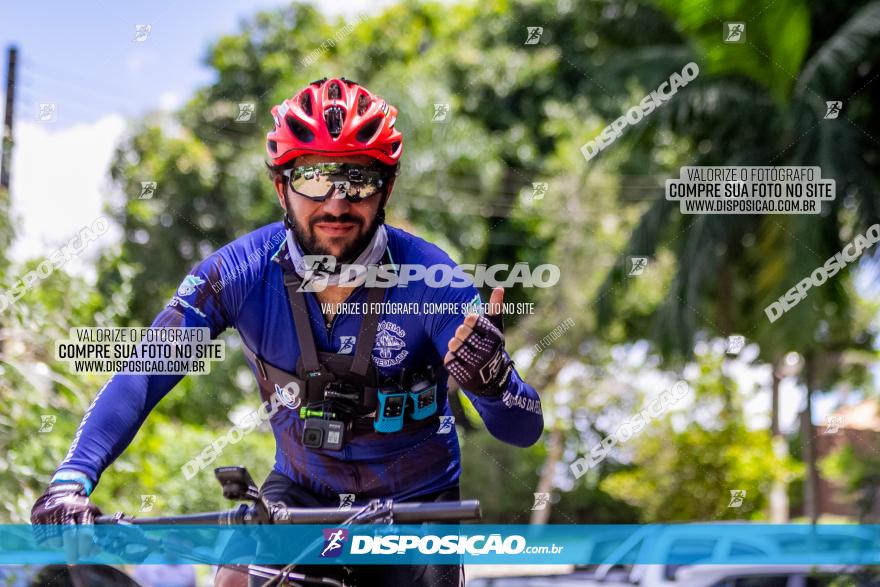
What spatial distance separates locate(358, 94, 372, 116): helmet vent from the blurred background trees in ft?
10.9

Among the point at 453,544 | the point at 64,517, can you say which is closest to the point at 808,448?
the point at 453,544

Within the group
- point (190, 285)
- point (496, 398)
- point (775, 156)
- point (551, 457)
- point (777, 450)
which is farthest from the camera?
point (551, 457)

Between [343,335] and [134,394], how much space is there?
0.71 metres

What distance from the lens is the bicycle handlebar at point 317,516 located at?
2733 mm

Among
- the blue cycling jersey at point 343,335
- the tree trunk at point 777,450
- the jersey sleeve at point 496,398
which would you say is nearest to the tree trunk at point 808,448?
the tree trunk at point 777,450

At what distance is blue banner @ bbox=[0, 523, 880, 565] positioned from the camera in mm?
2852

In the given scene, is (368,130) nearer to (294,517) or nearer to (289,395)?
(289,395)

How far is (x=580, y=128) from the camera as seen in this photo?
20.4 meters

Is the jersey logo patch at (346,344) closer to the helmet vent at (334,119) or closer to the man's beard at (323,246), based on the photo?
the man's beard at (323,246)

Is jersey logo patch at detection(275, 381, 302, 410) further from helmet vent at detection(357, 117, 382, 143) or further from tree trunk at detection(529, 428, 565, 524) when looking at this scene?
tree trunk at detection(529, 428, 565, 524)

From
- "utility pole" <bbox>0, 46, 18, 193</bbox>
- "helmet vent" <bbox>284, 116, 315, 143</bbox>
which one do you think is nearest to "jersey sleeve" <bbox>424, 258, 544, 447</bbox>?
"helmet vent" <bbox>284, 116, 315, 143</bbox>

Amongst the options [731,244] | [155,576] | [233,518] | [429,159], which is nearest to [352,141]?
[233,518]

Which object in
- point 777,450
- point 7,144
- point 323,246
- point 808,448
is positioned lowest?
point 323,246

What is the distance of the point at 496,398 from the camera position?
10.2ft
